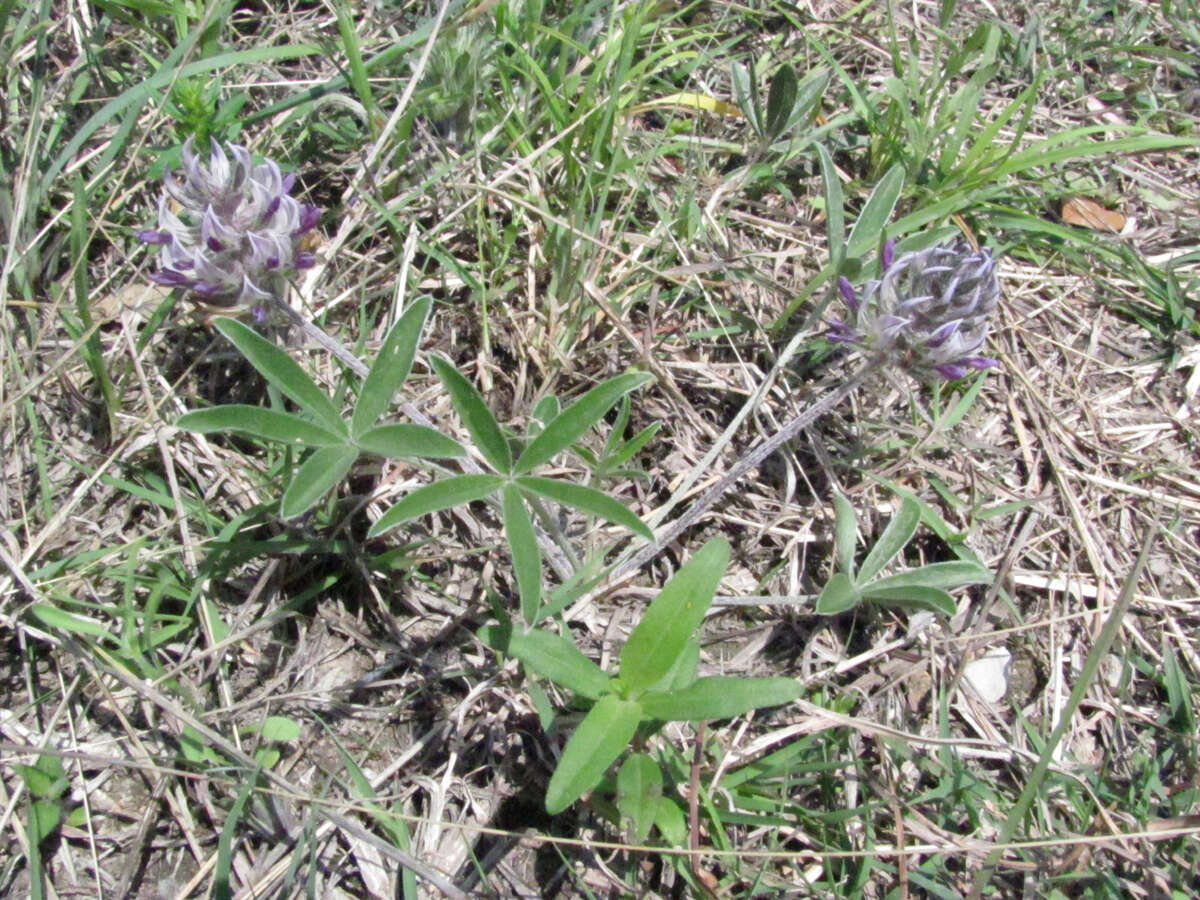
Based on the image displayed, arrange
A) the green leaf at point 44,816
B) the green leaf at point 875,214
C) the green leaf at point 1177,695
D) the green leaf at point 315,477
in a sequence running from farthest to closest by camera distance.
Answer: the green leaf at point 875,214, the green leaf at point 1177,695, the green leaf at point 44,816, the green leaf at point 315,477

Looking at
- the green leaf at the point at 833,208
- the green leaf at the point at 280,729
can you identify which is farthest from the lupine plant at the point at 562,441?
the green leaf at the point at 280,729

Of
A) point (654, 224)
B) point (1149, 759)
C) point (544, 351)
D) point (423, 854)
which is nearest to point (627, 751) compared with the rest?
point (423, 854)

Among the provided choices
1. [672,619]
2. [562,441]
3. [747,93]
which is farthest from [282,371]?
[747,93]

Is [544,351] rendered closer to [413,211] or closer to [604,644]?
[413,211]

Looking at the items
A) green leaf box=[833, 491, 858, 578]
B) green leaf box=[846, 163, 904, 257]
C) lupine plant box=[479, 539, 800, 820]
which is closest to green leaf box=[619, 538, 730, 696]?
lupine plant box=[479, 539, 800, 820]

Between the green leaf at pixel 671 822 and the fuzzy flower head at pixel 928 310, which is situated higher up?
the fuzzy flower head at pixel 928 310

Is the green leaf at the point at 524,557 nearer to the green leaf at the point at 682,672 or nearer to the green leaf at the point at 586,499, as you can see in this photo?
the green leaf at the point at 586,499
